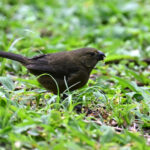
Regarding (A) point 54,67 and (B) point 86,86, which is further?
(B) point 86,86

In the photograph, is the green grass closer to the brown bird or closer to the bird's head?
the brown bird

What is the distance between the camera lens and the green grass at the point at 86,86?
11.1 ft

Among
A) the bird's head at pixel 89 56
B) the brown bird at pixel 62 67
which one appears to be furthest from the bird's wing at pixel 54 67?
the bird's head at pixel 89 56

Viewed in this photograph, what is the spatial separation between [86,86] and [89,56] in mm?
452

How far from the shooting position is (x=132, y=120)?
13.6ft

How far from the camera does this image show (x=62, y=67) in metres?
5.04

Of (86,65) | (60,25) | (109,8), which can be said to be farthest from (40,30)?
(86,65)

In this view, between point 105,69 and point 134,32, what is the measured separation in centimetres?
215

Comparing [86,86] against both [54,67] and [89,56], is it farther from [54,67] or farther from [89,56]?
[54,67]

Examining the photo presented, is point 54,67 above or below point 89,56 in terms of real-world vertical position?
below

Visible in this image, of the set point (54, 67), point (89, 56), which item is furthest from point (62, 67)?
point (89, 56)

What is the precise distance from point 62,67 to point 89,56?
48 centimetres

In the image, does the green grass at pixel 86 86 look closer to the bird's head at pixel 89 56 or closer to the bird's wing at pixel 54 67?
the bird's wing at pixel 54 67

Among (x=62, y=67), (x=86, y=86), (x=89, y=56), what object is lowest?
(x=86, y=86)
